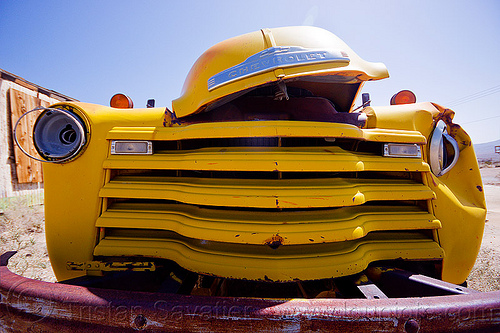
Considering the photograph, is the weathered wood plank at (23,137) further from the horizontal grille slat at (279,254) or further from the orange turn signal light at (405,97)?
the orange turn signal light at (405,97)

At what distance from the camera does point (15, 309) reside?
0.86 metres

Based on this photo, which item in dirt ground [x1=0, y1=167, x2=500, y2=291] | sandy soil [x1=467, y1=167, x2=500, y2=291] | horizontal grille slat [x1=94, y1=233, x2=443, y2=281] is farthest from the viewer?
dirt ground [x1=0, y1=167, x2=500, y2=291]

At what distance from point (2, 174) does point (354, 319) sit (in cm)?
821

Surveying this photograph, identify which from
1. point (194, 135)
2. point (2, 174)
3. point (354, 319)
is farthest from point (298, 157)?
point (2, 174)

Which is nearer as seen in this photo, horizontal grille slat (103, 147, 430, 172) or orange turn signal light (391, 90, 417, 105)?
horizontal grille slat (103, 147, 430, 172)

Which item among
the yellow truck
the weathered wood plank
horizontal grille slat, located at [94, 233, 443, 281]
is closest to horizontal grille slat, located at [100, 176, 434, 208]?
the yellow truck

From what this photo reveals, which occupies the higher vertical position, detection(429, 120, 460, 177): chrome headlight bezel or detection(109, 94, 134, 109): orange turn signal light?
detection(109, 94, 134, 109): orange turn signal light

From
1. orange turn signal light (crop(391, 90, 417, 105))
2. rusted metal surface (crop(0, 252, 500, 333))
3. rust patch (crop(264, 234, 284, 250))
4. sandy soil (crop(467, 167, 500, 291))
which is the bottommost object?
sandy soil (crop(467, 167, 500, 291))

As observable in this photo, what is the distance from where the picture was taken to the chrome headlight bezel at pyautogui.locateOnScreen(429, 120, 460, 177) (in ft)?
5.00

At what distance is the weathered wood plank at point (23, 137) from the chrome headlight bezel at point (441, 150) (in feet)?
26.8

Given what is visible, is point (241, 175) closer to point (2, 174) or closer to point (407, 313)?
point (407, 313)

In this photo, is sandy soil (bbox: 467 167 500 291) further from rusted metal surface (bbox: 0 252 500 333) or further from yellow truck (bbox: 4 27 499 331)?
rusted metal surface (bbox: 0 252 500 333)

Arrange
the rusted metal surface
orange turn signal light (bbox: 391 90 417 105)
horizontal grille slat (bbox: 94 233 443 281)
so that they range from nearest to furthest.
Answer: the rusted metal surface < horizontal grille slat (bbox: 94 233 443 281) < orange turn signal light (bbox: 391 90 417 105)

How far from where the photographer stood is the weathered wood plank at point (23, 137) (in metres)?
6.07
